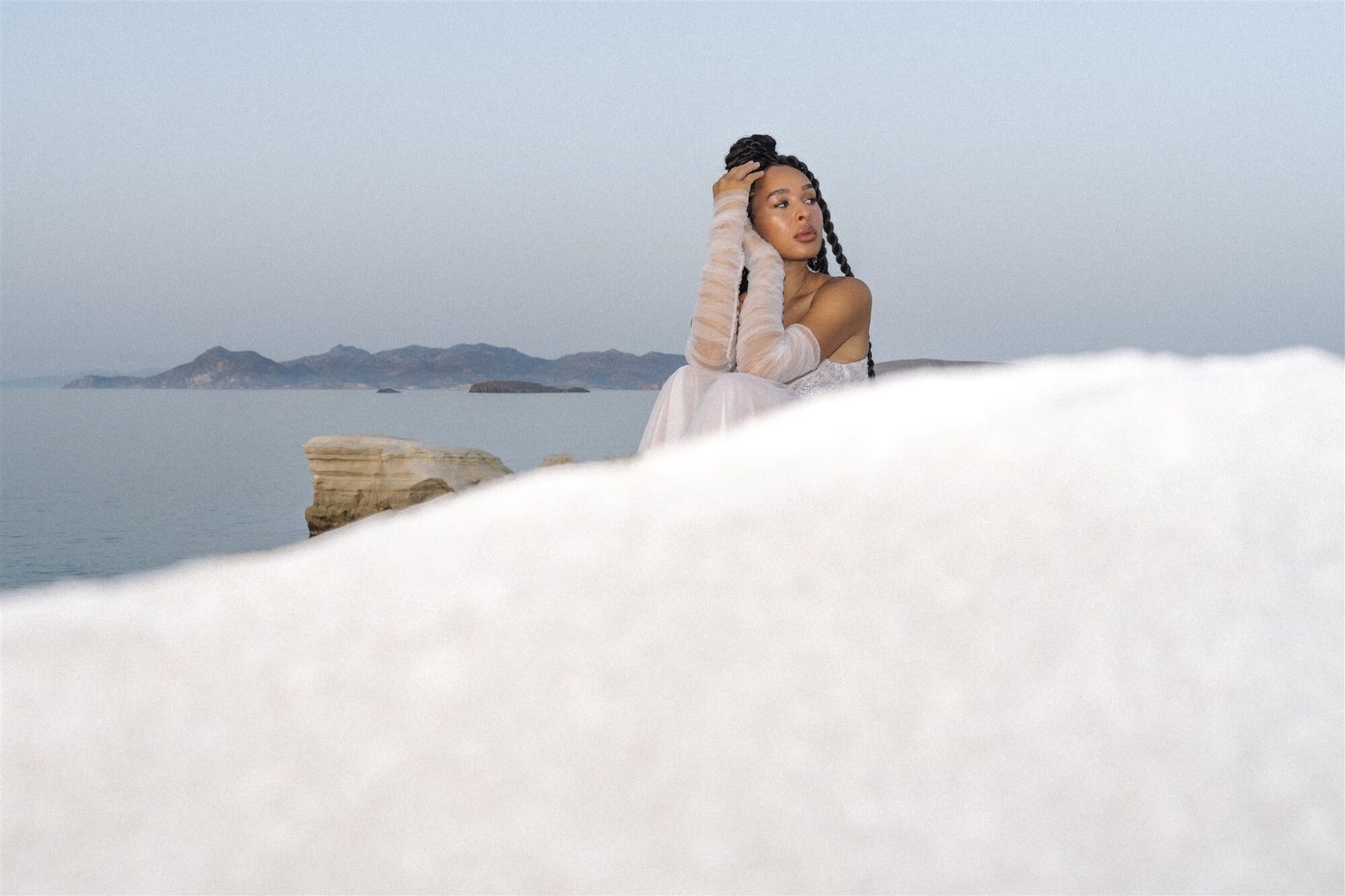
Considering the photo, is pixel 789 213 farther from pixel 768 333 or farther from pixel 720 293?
pixel 768 333

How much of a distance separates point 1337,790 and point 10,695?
44.5 inches

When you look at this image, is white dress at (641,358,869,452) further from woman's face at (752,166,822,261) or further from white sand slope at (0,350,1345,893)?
white sand slope at (0,350,1345,893)

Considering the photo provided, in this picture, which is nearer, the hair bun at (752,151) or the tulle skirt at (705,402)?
the tulle skirt at (705,402)

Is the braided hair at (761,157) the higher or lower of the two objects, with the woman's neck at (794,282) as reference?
higher

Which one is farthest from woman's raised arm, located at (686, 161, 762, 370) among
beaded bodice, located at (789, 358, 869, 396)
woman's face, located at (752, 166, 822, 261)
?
beaded bodice, located at (789, 358, 869, 396)

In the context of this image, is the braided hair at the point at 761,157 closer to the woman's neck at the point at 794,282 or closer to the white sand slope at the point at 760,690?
the woman's neck at the point at 794,282

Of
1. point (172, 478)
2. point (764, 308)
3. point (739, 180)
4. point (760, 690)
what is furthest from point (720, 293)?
point (172, 478)

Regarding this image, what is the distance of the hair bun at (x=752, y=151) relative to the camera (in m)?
4.38

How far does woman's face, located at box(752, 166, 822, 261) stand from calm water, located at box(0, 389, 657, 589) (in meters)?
10.9

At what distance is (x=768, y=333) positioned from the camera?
3918 mm

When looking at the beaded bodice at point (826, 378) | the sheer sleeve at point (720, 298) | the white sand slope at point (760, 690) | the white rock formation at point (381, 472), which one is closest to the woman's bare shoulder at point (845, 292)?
the beaded bodice at point (826, 378)

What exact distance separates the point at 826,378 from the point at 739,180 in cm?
94

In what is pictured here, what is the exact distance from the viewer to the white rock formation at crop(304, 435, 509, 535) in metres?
13.9

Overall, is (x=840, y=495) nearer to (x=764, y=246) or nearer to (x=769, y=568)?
(x=769, y=568)
